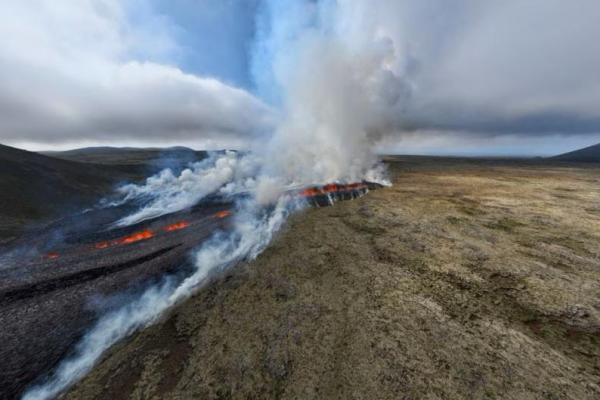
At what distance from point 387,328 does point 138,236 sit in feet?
81.1

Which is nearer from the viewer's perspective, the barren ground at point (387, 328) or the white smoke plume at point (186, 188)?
the barren ground at point (387, 328)

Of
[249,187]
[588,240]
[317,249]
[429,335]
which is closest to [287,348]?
[429,335]

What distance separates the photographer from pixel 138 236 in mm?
27047

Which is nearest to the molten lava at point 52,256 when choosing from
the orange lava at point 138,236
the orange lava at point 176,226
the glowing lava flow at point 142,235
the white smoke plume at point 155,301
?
the glowing lava flow at point 142,235

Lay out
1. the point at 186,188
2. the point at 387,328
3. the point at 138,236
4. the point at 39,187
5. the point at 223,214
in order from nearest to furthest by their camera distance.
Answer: the point at 387,328 < the point at 138,236 < the point at 223,214 < the point at 39,187 < the point at 186,188

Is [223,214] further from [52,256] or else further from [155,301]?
[155,301]

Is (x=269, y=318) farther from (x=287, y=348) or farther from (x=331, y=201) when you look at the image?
(x=331, y=201)

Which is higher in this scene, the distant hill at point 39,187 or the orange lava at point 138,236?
the distant hill at point 39,187

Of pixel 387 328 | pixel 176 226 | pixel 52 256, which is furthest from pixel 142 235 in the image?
pixel 387 328

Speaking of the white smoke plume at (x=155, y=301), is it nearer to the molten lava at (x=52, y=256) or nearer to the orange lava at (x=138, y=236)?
the orange lava at (x=138, y=236)

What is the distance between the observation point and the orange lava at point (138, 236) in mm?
25819

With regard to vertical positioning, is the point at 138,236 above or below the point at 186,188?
below

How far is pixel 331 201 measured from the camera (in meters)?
35.1

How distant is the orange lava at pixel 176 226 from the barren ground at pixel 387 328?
1369 cm
